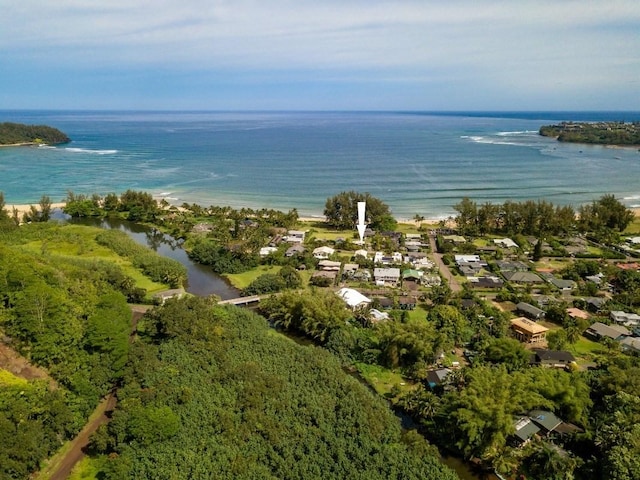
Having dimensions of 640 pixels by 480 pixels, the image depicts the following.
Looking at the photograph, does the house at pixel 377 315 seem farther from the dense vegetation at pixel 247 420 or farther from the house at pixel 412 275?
the house at pixel 412 275

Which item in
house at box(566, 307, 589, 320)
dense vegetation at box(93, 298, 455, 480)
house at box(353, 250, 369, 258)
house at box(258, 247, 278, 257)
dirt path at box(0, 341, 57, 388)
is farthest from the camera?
house at box(258, 247, 278, 257)

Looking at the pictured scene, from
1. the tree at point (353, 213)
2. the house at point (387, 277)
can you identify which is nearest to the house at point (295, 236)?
the tree at point (353, 213)

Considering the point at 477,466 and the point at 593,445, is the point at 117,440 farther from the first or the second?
the point at 593,445

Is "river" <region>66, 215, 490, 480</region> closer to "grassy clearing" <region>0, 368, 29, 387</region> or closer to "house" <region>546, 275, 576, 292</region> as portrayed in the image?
"grassy clearing" <region>0, 368, 29, 387</region>

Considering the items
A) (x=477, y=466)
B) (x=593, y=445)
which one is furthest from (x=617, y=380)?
(x=477, y=466)

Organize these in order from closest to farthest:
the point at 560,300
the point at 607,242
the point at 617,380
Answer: the point at 617,380 → the point at 560,300 → the point at 607,242

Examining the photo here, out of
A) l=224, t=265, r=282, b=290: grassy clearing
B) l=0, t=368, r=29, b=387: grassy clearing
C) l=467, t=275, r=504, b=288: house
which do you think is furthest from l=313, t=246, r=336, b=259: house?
l=0, t=368, r=29, b=387: grassy clearing
